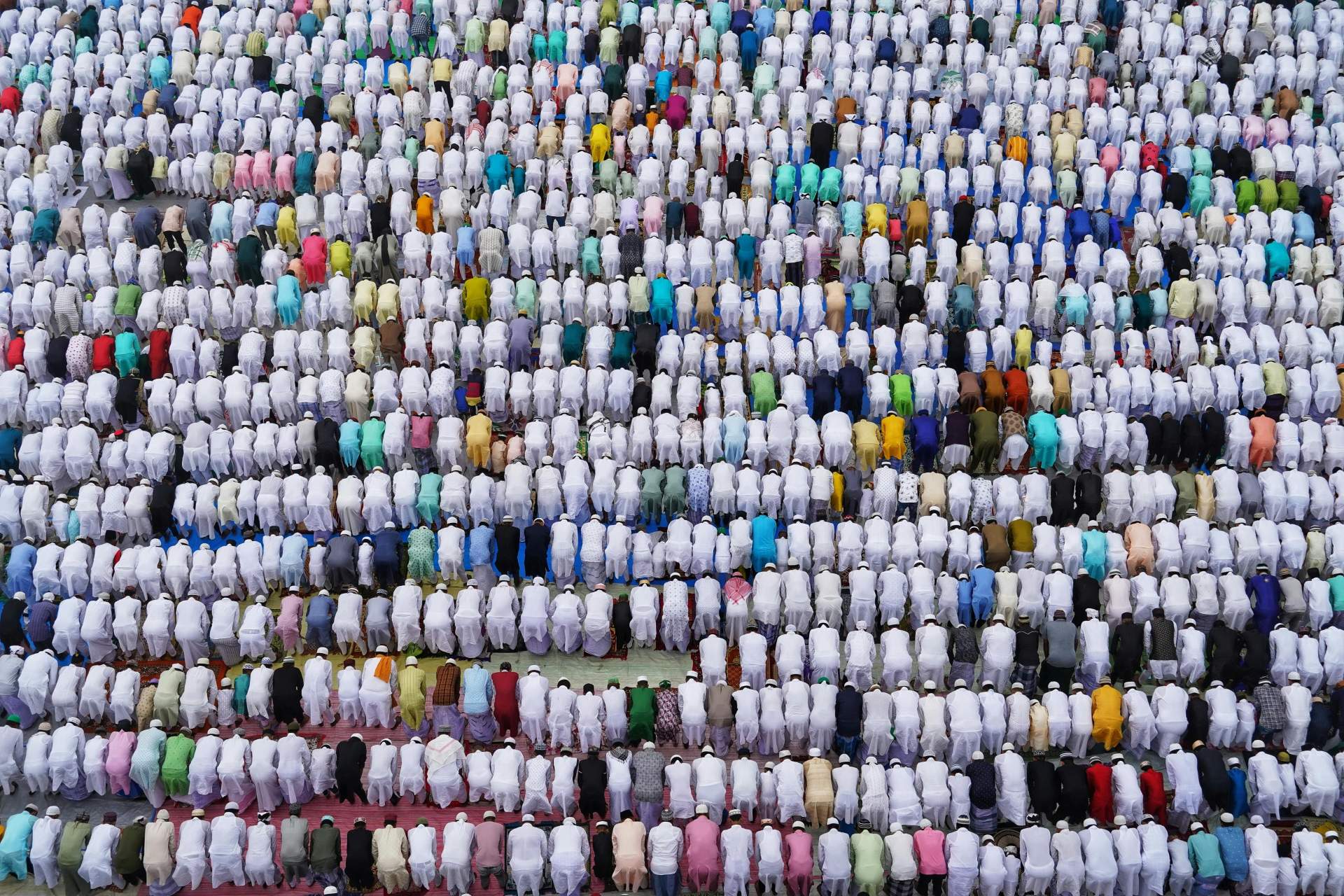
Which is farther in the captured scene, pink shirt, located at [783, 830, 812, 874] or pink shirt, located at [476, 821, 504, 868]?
pink shirt, located at [476, 821, 504, 868]

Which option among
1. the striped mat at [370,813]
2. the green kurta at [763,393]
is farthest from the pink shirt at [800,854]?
the green kurta at [763,393]

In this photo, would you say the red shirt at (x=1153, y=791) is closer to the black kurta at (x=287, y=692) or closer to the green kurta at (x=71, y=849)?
the black kurta at (x=287, y=692)

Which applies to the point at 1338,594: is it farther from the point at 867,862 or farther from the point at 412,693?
the point at 412,693

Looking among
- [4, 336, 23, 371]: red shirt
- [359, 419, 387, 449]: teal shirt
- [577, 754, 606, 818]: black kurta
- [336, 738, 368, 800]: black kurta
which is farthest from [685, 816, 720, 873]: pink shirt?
[4, 336, 23, 371]: red shirt

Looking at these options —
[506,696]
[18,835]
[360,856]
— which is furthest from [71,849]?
[506,696]

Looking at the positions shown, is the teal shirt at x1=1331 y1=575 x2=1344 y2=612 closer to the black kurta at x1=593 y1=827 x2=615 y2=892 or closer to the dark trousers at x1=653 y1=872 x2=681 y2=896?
the dark trousers at x1=653 y1=872 x2=681 y2=896

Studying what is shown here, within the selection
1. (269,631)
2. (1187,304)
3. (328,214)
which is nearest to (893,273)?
(1187,304)
